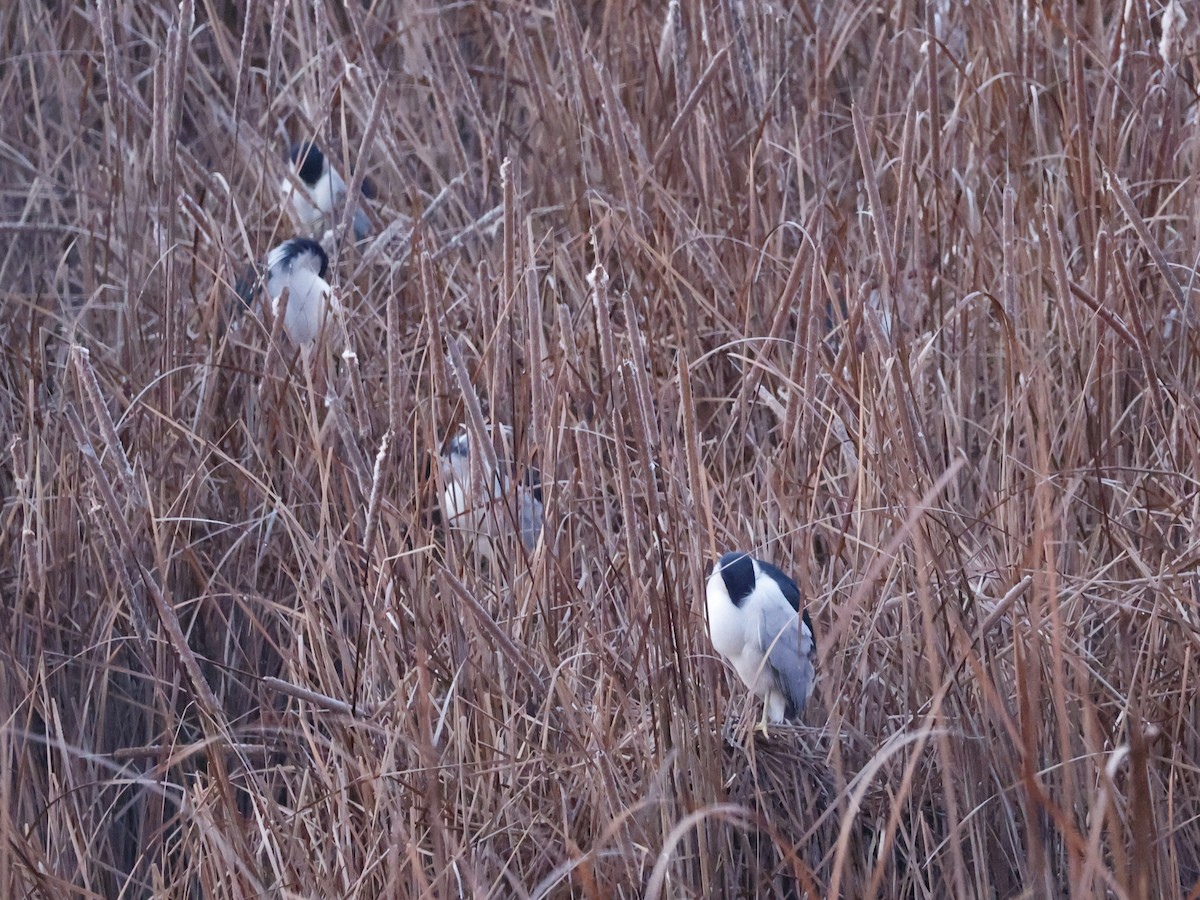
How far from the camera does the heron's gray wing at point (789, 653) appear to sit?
166 cm

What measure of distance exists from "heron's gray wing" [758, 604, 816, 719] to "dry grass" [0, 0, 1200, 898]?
0.05 meters

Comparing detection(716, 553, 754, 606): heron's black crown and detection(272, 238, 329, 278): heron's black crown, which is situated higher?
detection(272, 238, 329, 278): heron's black crown

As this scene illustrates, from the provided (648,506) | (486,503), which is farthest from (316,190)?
(648,506)

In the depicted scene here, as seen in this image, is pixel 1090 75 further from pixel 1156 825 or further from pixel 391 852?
pixel 391 852

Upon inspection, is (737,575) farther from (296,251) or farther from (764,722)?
(296,251)

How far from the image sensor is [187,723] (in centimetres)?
186

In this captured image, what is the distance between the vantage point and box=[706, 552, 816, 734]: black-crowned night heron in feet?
5.34

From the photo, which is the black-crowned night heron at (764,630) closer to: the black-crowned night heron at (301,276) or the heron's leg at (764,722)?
the heron's leg at (764,722)

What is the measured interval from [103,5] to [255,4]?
22 centimetres

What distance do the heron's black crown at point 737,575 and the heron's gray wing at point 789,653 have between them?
0.03 metres

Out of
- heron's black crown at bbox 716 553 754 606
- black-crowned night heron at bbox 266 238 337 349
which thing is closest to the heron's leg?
heron's black crown at bbox 716 553 754 606

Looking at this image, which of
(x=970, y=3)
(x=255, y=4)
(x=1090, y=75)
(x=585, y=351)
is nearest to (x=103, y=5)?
(x=255, y=4)

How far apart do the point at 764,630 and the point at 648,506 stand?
0.65ft

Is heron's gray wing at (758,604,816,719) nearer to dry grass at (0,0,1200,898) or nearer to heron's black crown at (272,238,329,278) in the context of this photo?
dry grass at (0,0,1200,898)
